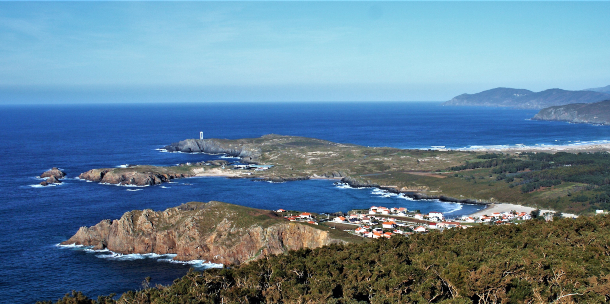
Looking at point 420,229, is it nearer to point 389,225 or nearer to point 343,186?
point 389,225

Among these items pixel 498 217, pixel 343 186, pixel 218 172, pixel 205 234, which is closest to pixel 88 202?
pixel 205 234

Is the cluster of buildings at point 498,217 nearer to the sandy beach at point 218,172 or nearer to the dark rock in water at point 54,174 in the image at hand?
the sandy beach at point 218,172

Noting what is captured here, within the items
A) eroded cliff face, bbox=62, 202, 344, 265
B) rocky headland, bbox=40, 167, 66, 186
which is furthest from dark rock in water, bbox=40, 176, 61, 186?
eroded cliff face, bbox=62, 202, 344, 265

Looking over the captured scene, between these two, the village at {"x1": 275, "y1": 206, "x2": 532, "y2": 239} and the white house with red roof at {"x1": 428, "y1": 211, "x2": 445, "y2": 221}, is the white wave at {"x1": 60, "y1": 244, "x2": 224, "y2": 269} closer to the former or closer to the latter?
the village at {"x1": 275, "y1": 206, "x2": 532, "y2": 239}

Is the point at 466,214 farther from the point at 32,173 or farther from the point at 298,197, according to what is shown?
the point at 32,173

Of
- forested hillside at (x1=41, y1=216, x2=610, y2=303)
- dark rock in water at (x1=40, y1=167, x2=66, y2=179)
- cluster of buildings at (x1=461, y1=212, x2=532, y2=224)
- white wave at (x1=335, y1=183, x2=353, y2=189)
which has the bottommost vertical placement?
white wave at (x1=335, y1=183, x2=353, y2=189)

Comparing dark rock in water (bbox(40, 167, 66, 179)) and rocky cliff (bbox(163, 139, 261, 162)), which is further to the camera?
rocky cliff (bbox(163, 139, 261, 162))

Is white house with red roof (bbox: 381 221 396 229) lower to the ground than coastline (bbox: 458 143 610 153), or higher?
lower
